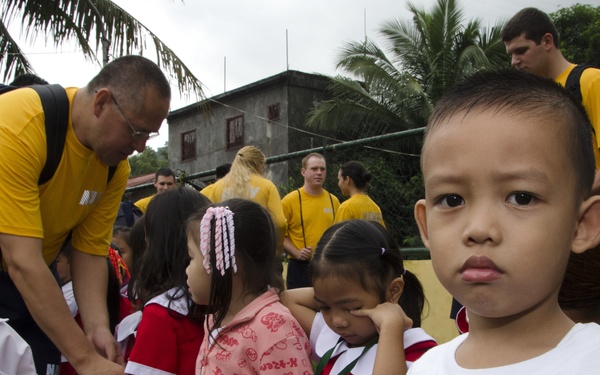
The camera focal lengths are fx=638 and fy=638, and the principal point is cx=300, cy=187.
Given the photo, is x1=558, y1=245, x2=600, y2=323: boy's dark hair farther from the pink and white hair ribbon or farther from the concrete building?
the concrete building

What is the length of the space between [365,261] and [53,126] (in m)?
1.46

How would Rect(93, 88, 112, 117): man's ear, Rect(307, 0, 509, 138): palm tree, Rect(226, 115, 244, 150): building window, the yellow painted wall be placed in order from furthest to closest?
1. Rect(226, 115, 244, 150): building window
2. Rect(307, 0, 509, 138): palm tree
3. the yellow painted wall
4. Rect(93, 88, 112, 117): man's ear

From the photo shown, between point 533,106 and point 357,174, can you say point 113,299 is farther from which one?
point 533,106

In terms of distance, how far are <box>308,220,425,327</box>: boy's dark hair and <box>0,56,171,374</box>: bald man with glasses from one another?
98 centimetres

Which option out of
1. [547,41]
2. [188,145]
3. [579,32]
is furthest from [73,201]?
[188,145]

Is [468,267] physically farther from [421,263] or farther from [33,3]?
[33,3]

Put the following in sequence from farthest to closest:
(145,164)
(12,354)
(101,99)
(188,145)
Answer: (145,164)
(188,145)
(101,99)
(12,354)

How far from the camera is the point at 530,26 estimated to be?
3.65 meters

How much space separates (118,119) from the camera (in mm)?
2922

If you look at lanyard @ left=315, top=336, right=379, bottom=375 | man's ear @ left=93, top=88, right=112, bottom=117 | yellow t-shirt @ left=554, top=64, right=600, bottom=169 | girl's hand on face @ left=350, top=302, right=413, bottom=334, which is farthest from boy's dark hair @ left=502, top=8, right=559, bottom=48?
man's ear @ left=93, top=88, right=112, bottom=117

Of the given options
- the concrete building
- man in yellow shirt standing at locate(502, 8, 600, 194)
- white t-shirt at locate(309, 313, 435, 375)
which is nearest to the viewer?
white t-shirt at locate(309, 313, 435, 375)

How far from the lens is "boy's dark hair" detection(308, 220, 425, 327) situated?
2.46 meters

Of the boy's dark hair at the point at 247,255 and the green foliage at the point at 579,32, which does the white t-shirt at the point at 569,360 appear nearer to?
the boy's dark hair at the point at 247,255

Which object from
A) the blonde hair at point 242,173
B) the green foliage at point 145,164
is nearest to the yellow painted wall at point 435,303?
the blonde hair at point 242,173
